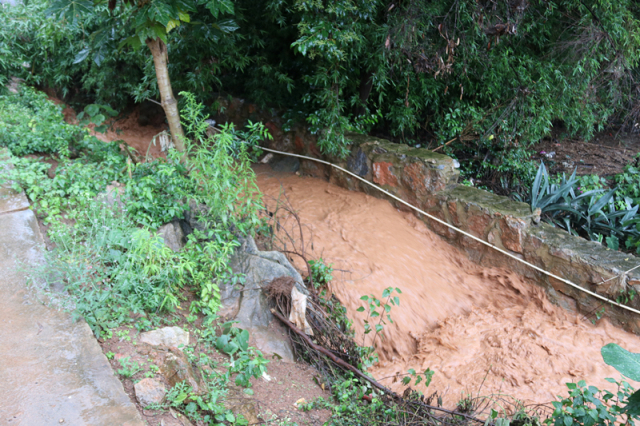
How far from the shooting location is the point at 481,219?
444 cm

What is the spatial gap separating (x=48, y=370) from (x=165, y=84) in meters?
2.78

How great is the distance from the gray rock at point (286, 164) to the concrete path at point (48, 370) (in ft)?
11.6

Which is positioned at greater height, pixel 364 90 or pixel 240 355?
pixel 364 90

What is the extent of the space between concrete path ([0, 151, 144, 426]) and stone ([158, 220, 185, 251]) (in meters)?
0.94

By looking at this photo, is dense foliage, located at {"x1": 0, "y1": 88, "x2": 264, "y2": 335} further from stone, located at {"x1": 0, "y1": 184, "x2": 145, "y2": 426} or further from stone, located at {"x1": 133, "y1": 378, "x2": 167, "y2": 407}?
stone, located at {"x1": 133, "y1": 378, "x2": 167, "y2": 407}

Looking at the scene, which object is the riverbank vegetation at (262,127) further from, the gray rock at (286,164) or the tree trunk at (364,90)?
the gray rock at (286,164)

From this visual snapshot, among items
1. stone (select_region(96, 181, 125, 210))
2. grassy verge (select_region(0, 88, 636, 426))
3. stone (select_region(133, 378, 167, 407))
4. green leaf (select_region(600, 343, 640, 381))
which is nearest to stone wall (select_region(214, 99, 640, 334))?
grassy verge (select_region(0, 88, 636, 426))

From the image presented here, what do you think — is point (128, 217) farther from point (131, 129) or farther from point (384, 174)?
point (131, 129)

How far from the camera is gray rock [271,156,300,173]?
5.76m

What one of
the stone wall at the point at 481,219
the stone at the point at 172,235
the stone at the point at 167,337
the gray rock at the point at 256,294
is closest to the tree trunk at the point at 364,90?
the stone wall at the point at 481,219

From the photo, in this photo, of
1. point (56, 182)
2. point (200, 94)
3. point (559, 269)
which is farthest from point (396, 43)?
point (56, 182)

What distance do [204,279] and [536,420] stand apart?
234 centimetres

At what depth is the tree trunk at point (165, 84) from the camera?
12.4ft

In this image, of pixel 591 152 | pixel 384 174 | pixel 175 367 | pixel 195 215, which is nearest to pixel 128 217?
pixel 195 215
